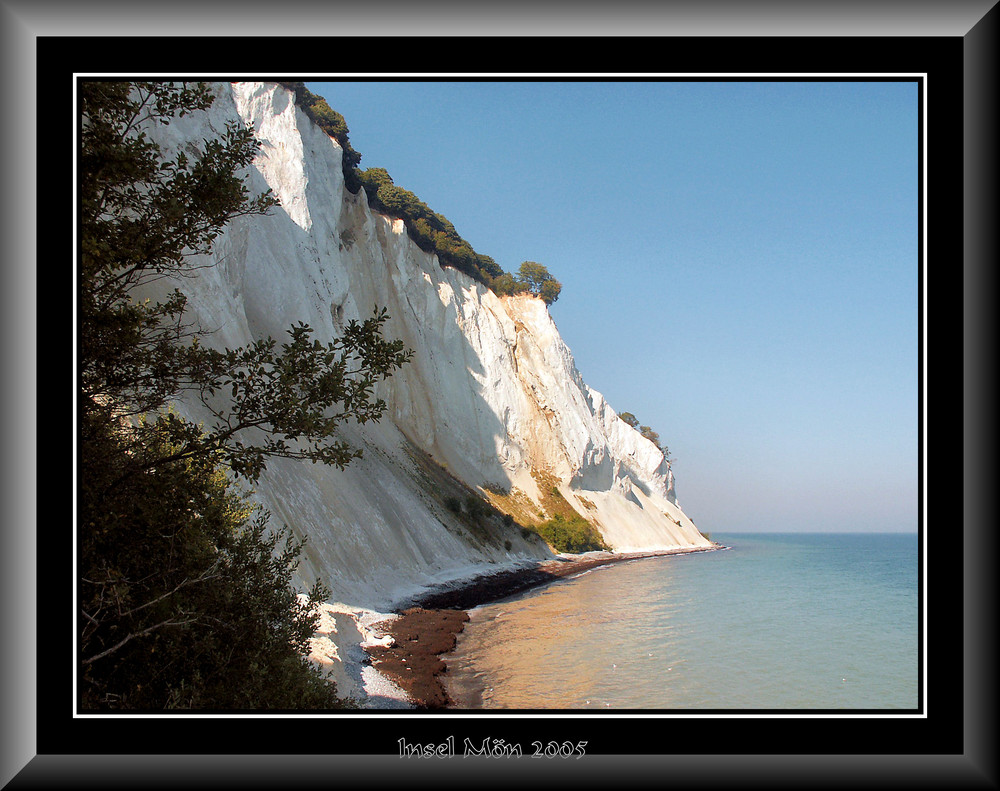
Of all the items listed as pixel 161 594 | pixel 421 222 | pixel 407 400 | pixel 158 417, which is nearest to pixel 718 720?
pixel 161 594

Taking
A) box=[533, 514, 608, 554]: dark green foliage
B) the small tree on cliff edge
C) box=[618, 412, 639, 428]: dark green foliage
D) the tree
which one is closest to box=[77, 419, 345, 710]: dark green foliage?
the small tree on cliff edge

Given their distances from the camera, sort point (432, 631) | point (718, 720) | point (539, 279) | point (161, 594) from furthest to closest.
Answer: point (539, 279), point (432, 631), point (161, 594), point (718, 720)

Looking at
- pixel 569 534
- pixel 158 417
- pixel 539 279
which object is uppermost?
pixel 539 279

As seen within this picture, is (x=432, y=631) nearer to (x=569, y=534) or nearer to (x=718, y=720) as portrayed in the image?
(x=718, y=720)

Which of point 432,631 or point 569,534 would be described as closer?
point 432,631
